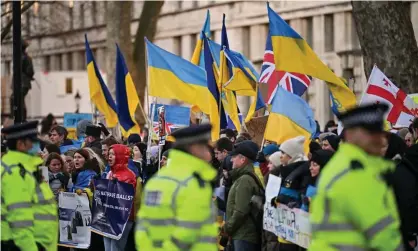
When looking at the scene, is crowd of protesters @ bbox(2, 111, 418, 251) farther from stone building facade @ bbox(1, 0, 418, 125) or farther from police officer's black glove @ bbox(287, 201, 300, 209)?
stone building facade @ bbox(1, 0, 418, 125)

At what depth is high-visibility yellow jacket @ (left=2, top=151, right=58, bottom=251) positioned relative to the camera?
9.42 meters

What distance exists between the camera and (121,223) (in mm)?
13523

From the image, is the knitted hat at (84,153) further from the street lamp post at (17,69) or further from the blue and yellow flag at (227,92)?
the street lamp post at (17,69)

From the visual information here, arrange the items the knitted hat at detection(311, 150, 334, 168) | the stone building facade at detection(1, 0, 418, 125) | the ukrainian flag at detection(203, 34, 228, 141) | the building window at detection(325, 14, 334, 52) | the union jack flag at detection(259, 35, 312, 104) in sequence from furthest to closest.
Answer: the building window at detection(325, 14, 334, 52), the stone building facade at detection(1, 0, 418, 125), the union jack flag at detection(259, 35, 312, 104), the ukrainian flag at detection(203, 34, 228, 141), the knitted hat at detection(311, 150, 334, 168)

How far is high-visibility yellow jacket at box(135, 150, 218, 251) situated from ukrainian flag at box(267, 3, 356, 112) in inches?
264

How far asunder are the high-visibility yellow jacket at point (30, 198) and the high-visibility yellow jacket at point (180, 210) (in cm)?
133

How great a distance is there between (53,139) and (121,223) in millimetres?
4178

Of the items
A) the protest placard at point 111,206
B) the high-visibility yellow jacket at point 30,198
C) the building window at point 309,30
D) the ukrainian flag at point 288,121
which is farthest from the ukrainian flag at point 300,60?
the building window at point 309,30

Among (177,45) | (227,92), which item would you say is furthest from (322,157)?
(177,45)

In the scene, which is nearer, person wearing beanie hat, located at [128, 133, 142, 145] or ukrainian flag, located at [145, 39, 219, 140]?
ukrainian flag, located at [145, 39, 219, 140]

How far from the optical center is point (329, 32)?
142ft

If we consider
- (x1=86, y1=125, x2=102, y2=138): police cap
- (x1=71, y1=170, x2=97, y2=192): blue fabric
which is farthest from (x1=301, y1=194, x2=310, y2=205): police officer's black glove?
(x1=86, y1=125, x2=102, y2=138): police cap

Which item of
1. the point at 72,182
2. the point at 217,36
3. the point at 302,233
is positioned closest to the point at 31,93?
the point at 217,36

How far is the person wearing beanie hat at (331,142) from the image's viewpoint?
11.7 meters
